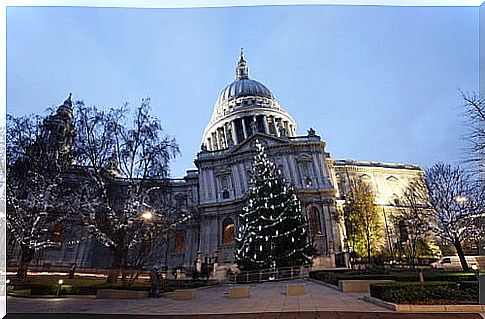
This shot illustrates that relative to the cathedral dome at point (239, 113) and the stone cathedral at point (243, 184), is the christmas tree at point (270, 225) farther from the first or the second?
the cathedral dome at point (239, 113)

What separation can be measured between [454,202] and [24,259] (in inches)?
296

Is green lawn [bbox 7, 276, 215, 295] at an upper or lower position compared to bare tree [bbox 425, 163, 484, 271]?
lower

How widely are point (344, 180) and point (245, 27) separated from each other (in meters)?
3.52

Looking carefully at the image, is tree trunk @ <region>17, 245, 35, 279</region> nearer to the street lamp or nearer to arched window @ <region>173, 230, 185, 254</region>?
the street lamp

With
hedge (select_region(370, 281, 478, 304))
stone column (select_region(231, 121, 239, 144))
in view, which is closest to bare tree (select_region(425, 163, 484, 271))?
hedge (select_region(370, 281, 478, 304))

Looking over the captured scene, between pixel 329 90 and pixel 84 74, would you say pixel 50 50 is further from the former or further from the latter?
pixel 329 90

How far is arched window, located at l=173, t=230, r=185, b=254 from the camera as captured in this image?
7.23 metres

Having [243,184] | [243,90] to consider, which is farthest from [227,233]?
[243,90]

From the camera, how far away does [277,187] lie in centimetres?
808

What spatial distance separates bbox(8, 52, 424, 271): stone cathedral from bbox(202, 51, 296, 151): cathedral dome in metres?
0.02

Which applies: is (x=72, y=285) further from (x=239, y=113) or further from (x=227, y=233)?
(x=239, y=113)

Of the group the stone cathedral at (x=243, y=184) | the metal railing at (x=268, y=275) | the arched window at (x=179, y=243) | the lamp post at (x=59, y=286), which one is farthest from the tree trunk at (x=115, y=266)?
the metal railing at (x=268, y=275)

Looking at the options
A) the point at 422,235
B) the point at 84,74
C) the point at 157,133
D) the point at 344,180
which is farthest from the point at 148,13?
the point at 422,235

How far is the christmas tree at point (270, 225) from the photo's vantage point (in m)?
7.12
